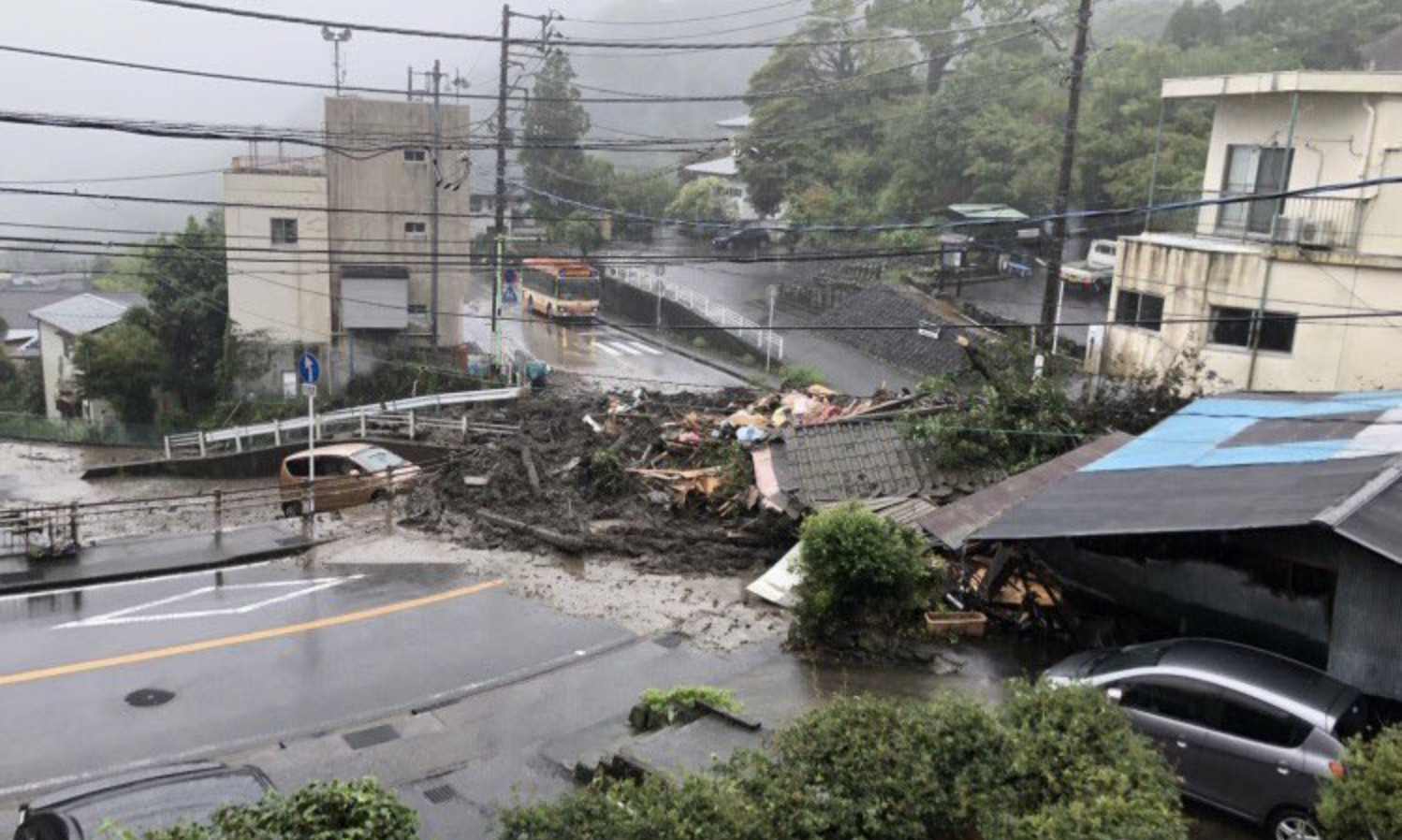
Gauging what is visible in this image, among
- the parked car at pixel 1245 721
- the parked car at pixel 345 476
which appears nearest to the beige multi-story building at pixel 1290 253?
the parked car at pixel 1245 721

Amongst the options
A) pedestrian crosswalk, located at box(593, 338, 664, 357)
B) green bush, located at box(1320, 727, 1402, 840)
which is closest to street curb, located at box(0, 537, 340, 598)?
green bush, located at box(1320, 727, 1402, 840)

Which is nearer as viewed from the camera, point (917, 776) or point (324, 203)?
point (917, 776)

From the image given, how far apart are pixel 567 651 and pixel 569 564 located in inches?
133

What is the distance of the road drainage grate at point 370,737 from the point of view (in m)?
11.8

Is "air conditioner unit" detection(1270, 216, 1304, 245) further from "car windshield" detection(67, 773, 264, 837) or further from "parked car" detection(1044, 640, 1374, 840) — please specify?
"car windshield" detection(67, 773, 264, 837)

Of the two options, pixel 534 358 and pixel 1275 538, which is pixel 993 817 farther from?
pixel 534 358

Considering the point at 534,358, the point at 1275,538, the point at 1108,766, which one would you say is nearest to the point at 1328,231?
the point at 1275,538

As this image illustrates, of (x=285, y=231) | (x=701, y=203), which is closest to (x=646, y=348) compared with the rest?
(x=285, y=231)

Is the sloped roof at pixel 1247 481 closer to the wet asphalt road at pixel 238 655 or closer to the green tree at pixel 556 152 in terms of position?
the wet asphalt road at pixel 238 655

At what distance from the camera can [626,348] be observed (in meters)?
45.2

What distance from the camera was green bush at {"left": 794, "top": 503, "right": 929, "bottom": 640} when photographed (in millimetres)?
13617

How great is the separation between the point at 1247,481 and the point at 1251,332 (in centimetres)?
1342

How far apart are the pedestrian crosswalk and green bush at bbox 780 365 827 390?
8.51 metres

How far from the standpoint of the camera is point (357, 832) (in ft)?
19.3
